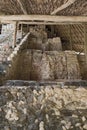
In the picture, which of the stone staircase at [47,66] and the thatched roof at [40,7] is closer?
the thatched roof at [40,7]

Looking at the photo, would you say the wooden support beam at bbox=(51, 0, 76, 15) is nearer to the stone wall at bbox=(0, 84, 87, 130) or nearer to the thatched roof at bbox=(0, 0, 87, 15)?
the thatched roof at bbox=(0, 0, 87, 15)

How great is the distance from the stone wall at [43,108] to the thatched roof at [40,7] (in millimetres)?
1729

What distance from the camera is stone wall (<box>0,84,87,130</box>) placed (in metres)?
2.59

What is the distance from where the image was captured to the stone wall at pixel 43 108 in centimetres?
259

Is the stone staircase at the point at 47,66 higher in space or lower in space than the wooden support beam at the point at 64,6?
lower

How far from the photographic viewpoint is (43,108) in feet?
9.14

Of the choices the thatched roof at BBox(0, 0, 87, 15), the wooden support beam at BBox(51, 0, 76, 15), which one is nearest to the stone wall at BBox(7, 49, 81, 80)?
the thatched roof at BBox(0, 0, 87, 15)

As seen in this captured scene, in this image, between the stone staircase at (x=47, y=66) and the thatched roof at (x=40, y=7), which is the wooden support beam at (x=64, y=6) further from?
the stone staircase at (x=47, y=66)

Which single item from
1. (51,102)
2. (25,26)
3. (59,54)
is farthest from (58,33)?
(51,102)

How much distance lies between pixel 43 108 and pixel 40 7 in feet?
7.07

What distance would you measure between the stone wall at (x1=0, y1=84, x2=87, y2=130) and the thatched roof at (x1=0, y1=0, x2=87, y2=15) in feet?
5.67

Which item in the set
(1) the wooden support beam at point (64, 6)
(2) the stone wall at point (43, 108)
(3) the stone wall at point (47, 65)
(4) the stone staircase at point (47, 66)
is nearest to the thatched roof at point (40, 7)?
(1) the wooden support beam at point (64, 6)

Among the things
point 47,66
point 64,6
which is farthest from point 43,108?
point 47,66

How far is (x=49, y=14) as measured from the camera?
4.23m
